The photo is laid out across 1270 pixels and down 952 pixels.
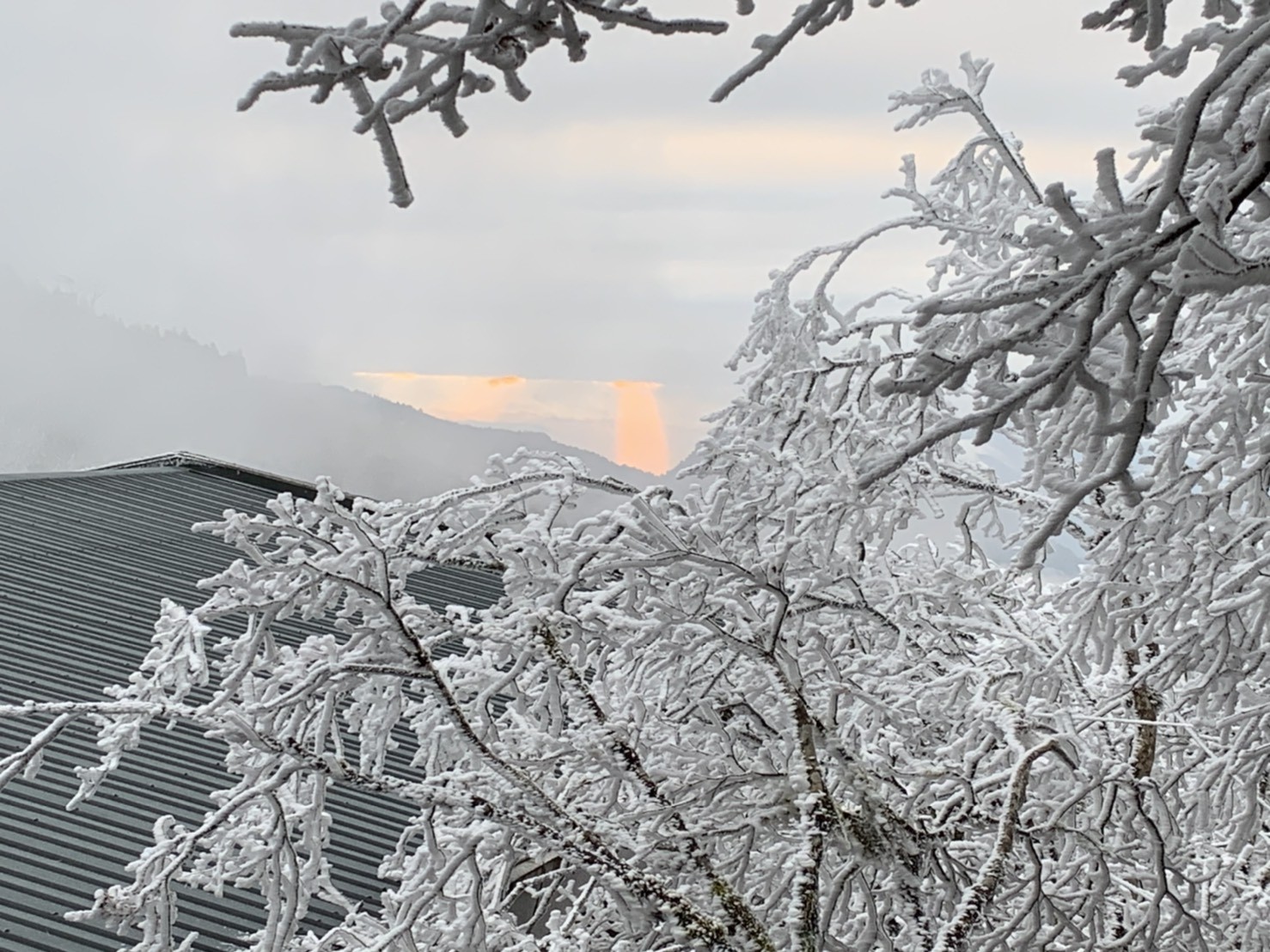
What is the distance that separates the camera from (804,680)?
438cm

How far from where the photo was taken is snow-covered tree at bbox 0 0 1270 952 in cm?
239

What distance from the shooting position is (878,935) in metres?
3.71

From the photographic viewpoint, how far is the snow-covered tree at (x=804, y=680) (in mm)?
2387

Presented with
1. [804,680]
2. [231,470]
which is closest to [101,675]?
[804,680]

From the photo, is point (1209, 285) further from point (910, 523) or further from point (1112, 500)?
point (910, 523)

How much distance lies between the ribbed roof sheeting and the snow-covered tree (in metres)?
1.44

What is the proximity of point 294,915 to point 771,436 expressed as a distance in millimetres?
3578

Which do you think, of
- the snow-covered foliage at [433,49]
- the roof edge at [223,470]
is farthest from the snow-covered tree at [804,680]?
the roof edge at [223,470]

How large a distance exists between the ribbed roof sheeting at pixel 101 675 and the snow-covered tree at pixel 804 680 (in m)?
1.44

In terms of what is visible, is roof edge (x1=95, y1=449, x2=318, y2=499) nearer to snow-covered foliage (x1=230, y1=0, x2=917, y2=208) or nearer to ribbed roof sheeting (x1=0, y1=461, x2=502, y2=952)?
ribbed roof sheeting (x1=0, y1=461, x2=502, y2=952)

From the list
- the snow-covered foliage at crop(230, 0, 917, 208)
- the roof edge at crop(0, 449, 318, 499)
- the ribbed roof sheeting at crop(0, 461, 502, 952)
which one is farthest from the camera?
the roof edge at crop(0, 449, 318, 499)

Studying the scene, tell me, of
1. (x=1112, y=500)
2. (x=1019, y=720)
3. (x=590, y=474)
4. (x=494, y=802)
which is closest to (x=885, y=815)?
(x=1019, y=720)

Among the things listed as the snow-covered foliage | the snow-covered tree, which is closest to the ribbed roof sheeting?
the snow-covered tree

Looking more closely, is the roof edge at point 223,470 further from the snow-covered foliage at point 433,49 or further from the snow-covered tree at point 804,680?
the snow-covered foliage at point 433,49
